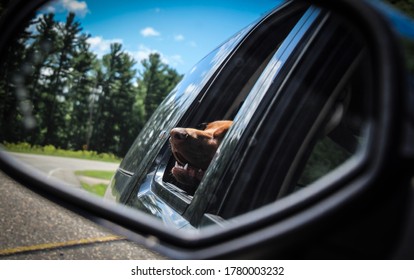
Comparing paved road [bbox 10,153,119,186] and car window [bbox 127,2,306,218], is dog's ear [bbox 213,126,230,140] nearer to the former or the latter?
car window [bbox 127,2,306,218]

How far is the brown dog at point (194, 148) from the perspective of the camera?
1910 millimetres

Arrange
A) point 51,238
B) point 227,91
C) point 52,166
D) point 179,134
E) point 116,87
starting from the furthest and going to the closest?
1. point 116,87
2. point 51,238
3. point 52,166
4. point 227,91
5. point 179,134

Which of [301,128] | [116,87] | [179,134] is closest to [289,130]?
[301,128]

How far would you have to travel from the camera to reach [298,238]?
67cm

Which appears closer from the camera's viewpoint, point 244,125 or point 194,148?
point 244,125

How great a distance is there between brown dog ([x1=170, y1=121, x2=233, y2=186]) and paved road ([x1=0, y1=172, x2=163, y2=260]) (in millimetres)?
2042

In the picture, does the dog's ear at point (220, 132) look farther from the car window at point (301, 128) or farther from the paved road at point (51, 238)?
the paved road at point (51, 238)

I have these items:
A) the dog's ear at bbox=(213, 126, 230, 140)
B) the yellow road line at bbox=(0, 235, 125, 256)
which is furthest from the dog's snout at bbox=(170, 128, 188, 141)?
the yellow road line at bbox=(0, 235, 125, 256)

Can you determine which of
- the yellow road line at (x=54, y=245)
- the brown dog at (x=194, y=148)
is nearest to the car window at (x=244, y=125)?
the brown dog at (x=194, y=148)

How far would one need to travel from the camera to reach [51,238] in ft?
16.9

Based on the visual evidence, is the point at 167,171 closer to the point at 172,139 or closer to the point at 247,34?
the point at 172,139

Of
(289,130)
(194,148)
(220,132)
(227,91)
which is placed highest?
(227,91)

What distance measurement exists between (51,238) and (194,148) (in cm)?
399

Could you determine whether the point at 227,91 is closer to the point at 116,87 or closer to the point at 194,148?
the point at 194,148
